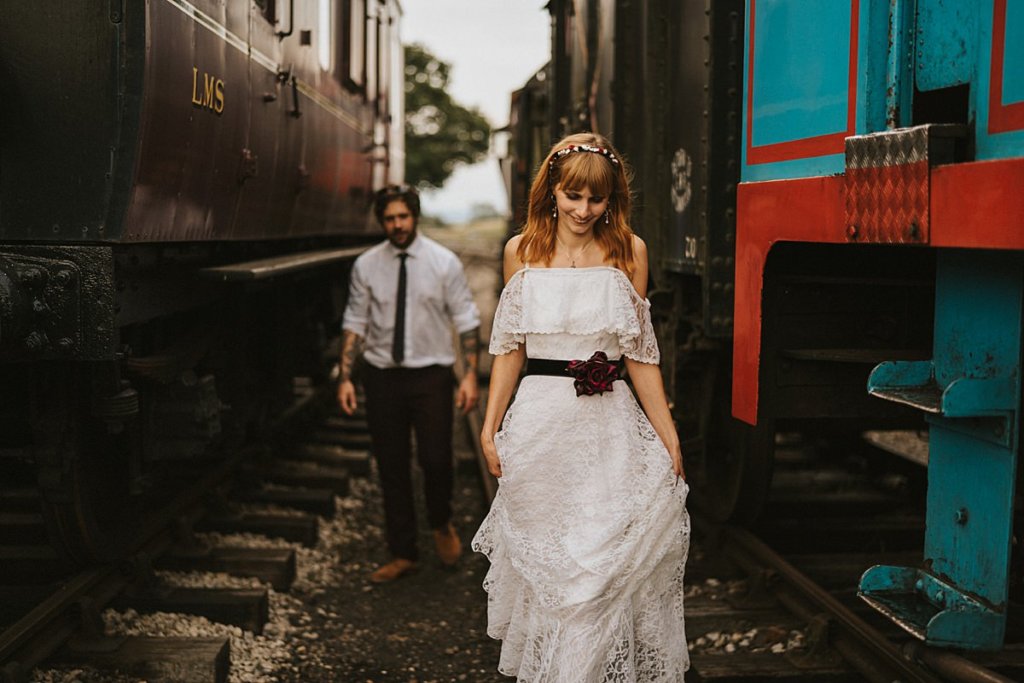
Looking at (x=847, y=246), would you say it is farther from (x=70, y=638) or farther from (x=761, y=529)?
(x=70, y=638)

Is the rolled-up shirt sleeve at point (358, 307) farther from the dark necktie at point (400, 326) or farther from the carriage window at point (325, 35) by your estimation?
the carriage window at point (325, 35)

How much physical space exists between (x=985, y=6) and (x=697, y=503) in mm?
3695

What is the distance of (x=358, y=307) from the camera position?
5.57 meters

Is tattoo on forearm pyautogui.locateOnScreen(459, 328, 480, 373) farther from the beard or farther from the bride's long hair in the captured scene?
the bride's long hair

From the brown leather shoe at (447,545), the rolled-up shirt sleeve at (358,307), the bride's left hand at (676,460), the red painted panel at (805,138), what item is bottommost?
the brown leather shoe at (447,545)

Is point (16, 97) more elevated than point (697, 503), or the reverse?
point (16, 97)

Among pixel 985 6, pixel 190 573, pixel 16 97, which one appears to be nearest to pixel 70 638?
pixel 190 573

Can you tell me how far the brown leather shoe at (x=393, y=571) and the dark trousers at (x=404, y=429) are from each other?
0.14 ft

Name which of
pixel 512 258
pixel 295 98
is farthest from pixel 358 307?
pixel 512 258

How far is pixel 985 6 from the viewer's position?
258 centimetres

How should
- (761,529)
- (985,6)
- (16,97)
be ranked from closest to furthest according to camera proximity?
(985,6) < (16,97) < (761,529)

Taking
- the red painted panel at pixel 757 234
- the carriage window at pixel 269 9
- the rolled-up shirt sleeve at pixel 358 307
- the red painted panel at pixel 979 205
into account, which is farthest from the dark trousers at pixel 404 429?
the red painted panel at pixel 979 205

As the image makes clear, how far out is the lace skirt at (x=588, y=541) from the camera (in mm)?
3049

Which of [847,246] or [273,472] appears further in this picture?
[273,472]
